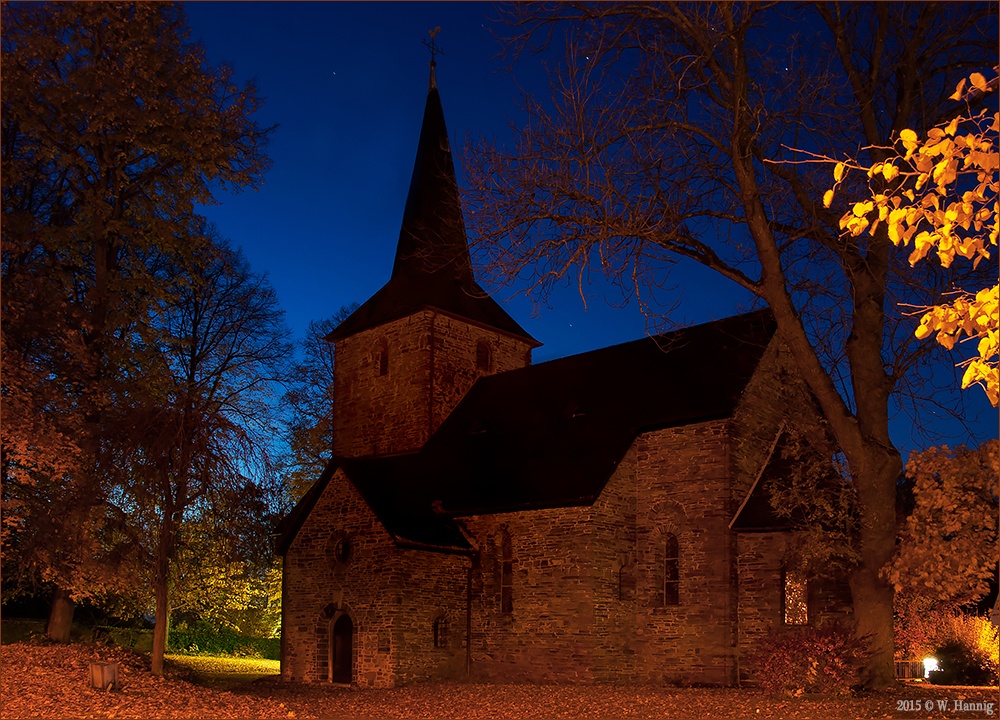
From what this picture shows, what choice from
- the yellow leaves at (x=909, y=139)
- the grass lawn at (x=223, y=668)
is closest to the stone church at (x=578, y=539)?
the grass lawn at (x=223, y=668)

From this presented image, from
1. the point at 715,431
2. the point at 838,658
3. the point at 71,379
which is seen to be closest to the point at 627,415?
the point at 715,431

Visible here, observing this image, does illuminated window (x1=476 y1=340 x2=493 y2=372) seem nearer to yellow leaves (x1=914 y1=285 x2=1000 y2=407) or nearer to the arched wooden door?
the arched wooden door

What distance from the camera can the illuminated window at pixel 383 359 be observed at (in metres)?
30.7

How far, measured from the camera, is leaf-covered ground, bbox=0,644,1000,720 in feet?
42.5

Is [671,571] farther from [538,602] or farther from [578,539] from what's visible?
[538,602]

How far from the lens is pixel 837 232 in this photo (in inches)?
647

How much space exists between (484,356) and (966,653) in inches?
659

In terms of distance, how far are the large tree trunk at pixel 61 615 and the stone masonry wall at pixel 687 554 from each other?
43.7ft

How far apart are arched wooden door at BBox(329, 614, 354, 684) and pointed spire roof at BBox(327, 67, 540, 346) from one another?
9981mm

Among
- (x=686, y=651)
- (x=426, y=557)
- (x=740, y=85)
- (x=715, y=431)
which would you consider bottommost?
(x=686, y=651)

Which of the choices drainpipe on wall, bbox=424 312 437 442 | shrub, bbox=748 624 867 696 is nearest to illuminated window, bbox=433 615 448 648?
drainpipe on wall, bbox=424 312 437 442

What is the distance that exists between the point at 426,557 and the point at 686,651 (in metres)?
6.78

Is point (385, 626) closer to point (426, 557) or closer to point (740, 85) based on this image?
point (426, 557)

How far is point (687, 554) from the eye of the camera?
22.2 meters
